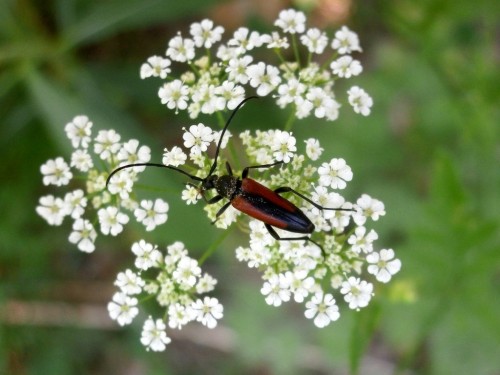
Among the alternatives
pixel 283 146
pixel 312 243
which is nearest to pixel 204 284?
pixel 312 243

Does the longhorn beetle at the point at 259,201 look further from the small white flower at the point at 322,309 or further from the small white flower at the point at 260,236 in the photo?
the small white flower at the point at 322,309

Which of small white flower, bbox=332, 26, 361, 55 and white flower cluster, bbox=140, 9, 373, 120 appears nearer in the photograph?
white flower cluster, bbox=140, 9, 373, 120

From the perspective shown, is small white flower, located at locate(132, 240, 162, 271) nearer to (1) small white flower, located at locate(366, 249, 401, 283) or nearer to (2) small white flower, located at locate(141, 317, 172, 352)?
(2) small white flower, located at locate(141, 317, 172, 352)

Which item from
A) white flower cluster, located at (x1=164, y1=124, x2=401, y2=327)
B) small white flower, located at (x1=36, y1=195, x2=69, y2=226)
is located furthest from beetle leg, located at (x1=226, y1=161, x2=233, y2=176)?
small white flower, located at (x1=36, y1=195, x2=69, y2=226)

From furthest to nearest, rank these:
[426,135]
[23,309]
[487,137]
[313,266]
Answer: [23,309] < [426,135] < [487,137] < [313,266]

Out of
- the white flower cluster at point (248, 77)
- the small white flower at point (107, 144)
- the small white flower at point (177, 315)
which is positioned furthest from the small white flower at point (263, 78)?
the small white flower at point (177, 315)

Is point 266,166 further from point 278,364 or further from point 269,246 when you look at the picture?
point 278,364

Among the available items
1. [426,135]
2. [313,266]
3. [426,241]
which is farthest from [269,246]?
[426,135]
